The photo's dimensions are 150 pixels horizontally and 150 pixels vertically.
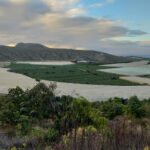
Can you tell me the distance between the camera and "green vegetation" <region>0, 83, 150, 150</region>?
12.8 ft

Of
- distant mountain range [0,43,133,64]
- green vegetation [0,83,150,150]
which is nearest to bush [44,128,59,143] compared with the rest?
green vegetation [0,83,150,150]

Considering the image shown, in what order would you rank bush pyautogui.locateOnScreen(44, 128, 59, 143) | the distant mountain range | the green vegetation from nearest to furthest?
the green vegetation → bush pyautogui.locateOnScreen(44, 128, 59, 143) → the distant mountain range

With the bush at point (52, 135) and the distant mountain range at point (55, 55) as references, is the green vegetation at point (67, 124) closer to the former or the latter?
the bush at point (52, 135)

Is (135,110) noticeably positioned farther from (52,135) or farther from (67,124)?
(52,135)

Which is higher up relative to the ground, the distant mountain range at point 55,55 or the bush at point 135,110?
the distant mountain range at point 55,55

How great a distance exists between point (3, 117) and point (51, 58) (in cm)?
11047

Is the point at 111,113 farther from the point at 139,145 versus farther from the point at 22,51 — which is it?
the point at 22,51

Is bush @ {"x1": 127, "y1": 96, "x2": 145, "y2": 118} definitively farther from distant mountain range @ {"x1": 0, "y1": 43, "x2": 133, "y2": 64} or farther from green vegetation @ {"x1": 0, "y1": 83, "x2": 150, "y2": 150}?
distant mountain range @ {"x1": 0, "y1": 43, "x2": 133, "y2": 64}

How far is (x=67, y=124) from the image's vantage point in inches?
364

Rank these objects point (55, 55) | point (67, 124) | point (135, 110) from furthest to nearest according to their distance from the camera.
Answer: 1. point (55, 55)
2. point (135, 110)
3. point (67, 124)

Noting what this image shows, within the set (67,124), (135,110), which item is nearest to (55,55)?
(135,110)

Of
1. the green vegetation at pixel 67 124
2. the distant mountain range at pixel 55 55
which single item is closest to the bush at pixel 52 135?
the green vegetation at pixel 67 124

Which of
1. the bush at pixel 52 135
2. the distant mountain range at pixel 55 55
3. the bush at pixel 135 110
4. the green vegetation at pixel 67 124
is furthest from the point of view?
the distant mountain range at pixel 55 55

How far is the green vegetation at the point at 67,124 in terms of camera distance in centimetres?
391
